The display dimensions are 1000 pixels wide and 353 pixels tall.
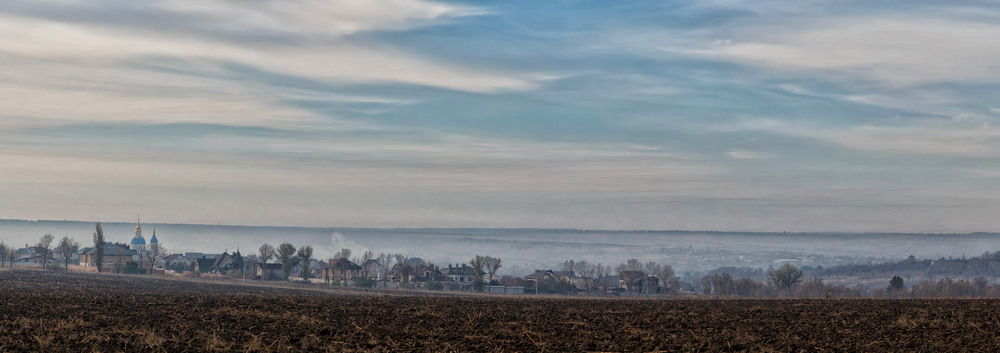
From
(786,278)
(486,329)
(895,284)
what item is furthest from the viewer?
(786,278)

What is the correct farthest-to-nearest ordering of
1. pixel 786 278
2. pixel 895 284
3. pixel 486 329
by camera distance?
1. pixel 786 278
2. pixel 895 284
3. pixel 486 329

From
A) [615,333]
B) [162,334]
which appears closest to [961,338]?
Result: [615,333]

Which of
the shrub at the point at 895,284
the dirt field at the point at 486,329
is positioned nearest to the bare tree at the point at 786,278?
the shrub at the point at 895,284

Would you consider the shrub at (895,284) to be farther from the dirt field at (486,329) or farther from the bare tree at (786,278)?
the dirt field at (486,329)

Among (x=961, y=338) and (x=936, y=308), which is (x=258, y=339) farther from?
(x=936, y=308)

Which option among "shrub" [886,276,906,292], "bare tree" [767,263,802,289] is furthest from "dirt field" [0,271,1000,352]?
"bare tree" [767,263,802,289]

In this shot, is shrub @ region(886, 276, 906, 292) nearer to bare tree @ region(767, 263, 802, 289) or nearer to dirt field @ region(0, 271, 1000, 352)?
bare tree @ region(767, 263, 802, 289)

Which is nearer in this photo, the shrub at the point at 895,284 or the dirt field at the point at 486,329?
the dirt field at the point at 486,329

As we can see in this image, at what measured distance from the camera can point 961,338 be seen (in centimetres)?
3066

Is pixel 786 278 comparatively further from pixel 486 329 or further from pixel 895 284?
pixel 486 329

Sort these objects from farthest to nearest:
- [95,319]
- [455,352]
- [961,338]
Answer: [95,319], [961,338], [455,352]

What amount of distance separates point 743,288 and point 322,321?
6257 inches

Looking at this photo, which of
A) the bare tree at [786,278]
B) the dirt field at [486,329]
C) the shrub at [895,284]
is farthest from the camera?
the bare tree at [786,278]

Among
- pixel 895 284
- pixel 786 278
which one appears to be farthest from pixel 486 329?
pixel 786 278
